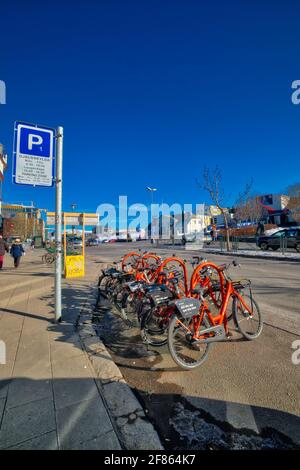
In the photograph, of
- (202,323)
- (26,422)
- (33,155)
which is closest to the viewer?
(26,422)

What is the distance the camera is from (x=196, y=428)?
2070mm

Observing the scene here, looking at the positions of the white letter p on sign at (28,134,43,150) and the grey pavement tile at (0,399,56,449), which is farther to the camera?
the white letter p on sign at (28,134,43,150)

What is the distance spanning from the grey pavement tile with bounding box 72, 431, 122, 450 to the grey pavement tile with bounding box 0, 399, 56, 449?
33cm

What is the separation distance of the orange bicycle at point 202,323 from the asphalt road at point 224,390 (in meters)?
0.16

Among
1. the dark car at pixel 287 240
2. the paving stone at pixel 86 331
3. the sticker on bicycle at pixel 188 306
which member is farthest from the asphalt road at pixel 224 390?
the dark car at pixel 287 240

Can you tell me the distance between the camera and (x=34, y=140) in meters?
4.04

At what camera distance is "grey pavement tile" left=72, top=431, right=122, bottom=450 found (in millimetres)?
1806

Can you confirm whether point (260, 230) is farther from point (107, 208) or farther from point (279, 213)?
point (107, 208)

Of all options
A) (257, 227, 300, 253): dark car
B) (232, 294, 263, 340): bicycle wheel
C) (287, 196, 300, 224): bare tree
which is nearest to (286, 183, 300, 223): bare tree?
(287, 196, 300, 224): bare tree

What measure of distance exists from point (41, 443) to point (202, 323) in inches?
83.2

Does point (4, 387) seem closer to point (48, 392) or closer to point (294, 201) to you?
point (48, 392)

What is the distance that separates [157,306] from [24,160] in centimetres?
306

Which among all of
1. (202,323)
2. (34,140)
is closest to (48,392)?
(202,323)

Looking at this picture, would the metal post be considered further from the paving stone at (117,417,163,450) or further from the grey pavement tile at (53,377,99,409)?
the paving stone at (117,417,163,450)
